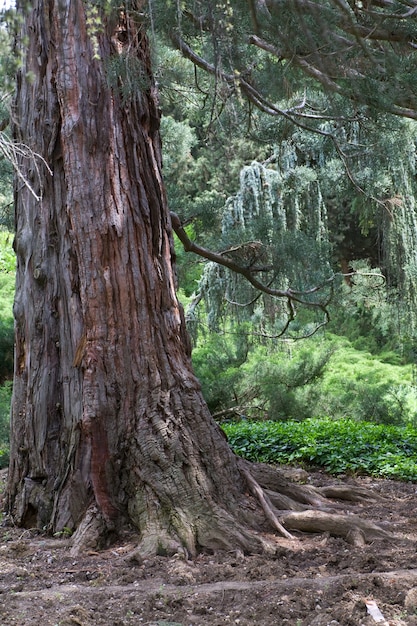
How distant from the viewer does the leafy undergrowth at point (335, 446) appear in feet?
21.2

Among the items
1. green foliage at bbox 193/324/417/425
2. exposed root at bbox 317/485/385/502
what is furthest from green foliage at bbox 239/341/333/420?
exposed root at bbox 317/485/385/502

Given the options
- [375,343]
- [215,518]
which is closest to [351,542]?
[215,518]

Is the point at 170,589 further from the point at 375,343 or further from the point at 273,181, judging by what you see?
the point at 375,343

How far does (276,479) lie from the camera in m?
4.95

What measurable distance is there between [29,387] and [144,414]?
1030 millimetres

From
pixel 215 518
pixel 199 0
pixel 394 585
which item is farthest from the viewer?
pixel 215 518

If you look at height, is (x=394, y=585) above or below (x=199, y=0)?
below

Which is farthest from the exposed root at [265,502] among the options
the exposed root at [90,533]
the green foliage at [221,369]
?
the green foliage at [221,369]

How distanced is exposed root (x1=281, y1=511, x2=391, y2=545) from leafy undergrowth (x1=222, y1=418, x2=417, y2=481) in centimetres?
209

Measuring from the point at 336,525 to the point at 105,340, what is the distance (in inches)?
71.6

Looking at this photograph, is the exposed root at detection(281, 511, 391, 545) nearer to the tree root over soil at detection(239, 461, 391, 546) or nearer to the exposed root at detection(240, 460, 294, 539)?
the tree root over soil at detection(239, 461, 391, 546)

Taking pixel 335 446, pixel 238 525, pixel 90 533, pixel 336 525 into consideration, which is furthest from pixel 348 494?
pixel 90 533

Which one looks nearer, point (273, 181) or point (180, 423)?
point (180, 423)

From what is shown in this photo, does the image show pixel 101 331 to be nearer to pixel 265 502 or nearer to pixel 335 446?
pixel 265 502
